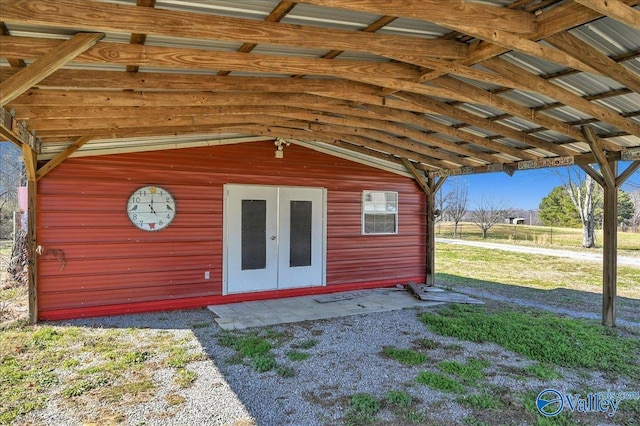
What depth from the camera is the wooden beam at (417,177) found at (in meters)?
7.70

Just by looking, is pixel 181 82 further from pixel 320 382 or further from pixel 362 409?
pixel 362 409

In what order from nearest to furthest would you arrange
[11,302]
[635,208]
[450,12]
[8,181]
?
[450,12] → [11,302] → [8,181] → [635,208]

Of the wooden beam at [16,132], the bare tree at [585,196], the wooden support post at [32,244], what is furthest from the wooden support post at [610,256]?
the bare tree at [585,196]

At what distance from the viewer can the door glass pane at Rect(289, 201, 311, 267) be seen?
6.85m

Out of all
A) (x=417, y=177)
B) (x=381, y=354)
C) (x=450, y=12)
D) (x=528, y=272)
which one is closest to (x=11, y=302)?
(x=381, y=354)

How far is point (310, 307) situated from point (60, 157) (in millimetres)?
3931

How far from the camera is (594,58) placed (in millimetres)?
2871

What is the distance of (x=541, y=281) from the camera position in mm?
8875

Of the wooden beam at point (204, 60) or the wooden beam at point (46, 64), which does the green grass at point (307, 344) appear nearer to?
the wooden beam at point (204, 60)

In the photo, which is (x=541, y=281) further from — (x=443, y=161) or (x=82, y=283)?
(x=82, y=283)

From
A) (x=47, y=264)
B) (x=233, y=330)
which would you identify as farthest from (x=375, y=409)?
(x=47, y=264)

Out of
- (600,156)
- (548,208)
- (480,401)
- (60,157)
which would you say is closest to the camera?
(480,401)

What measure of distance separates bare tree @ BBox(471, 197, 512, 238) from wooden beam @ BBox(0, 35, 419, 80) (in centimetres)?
2024

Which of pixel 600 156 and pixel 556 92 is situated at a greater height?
pixel 556 92
